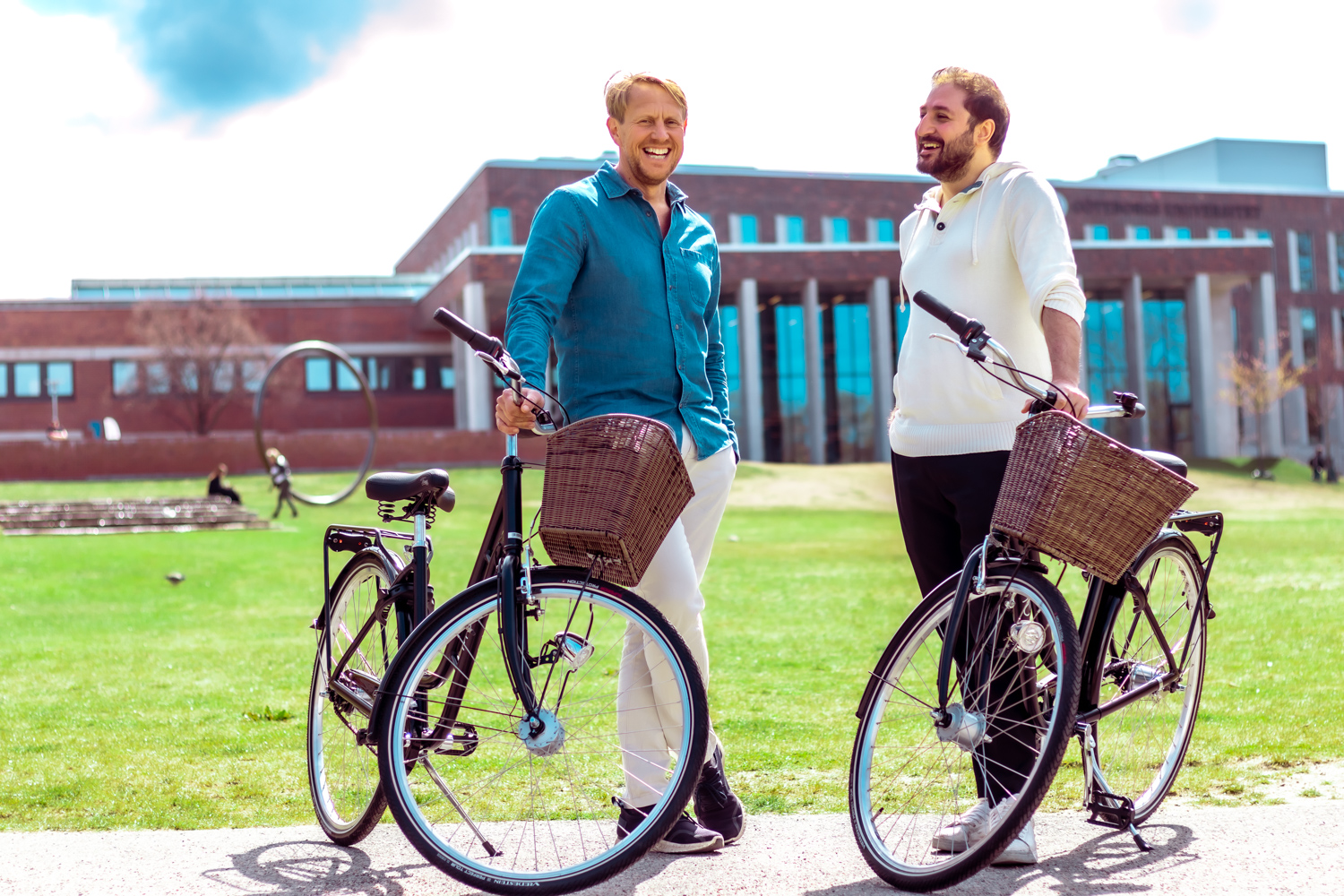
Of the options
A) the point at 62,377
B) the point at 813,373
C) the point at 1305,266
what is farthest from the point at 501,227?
the point at 1305,266

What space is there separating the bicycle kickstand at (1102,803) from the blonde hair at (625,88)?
213 centimetres

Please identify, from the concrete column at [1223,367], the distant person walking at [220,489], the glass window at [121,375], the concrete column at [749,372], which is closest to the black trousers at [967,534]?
the distant person walking at [220,489]

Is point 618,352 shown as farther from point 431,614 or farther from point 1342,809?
point 1342,809

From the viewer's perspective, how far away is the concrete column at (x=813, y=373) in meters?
54.5

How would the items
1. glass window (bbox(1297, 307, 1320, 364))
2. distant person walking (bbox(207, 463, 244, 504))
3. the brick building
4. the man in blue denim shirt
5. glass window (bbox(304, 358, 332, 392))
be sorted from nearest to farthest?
the man in blue denim shirt
distant person walking (bbox(207, 463, 244, 504))
the brick building
glass window (bbox(304, 358, 332, 392))
glass window (bbox(1297, 307, 1320, 364))

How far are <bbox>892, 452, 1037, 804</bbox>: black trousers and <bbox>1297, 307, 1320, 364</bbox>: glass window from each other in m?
72.6

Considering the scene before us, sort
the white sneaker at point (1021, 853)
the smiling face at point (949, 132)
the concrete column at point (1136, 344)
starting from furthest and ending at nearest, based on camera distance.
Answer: the concrete column at point (1136, 344), the smiling face at point (949, 132), the white sneaker at point (1021, 853)

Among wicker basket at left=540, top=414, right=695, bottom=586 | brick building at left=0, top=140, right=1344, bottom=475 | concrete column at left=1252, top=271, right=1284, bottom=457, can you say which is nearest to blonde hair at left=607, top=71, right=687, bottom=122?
wicker basket at left=540, top=414, right=695, bottom=586

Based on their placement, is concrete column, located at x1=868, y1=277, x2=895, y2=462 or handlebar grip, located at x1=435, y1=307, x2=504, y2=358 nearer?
handlebar grip, located at x1=435, y1=307, x2=504, y2=358

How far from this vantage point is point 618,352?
370 cm

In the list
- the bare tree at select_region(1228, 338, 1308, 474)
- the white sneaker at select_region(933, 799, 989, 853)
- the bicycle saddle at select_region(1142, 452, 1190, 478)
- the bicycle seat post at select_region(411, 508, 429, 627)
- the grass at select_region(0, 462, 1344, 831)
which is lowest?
the grass at select_region(0, 462, 1344, 831)

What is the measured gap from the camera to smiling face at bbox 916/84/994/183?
3.68 meters

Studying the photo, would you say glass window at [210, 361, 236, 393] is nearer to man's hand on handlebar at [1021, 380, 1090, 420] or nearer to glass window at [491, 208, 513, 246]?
glass window at [491, 208, 513, 246]

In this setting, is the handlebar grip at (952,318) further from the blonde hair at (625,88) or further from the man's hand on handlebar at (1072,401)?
the blonde hair at (625,88)
